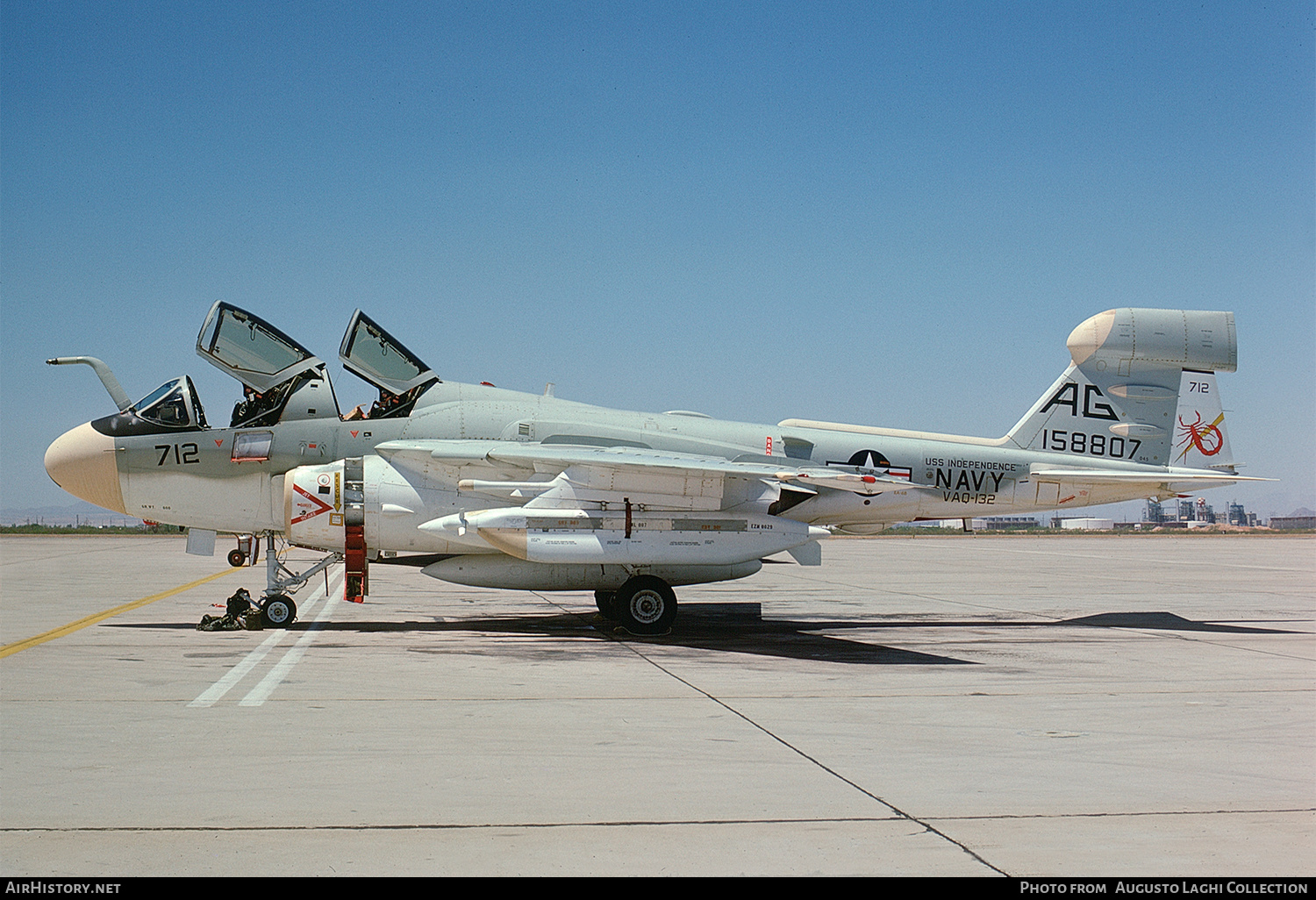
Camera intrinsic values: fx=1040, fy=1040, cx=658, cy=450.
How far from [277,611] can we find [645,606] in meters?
4.51

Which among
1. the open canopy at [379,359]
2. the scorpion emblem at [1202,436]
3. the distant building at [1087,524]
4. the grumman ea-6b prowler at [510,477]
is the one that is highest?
the open canopy at [379,359]

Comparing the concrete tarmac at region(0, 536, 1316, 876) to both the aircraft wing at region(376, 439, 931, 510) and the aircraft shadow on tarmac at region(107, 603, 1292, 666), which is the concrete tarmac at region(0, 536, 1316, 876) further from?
the aircraft wing at region(376, 439, 931, 510)

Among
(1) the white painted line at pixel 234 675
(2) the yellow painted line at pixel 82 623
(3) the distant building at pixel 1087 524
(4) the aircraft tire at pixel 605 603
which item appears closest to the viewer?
(1) the white painted line at pixel 234 675

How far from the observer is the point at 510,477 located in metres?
13.0

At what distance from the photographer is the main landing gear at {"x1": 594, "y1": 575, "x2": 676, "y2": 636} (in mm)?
12805

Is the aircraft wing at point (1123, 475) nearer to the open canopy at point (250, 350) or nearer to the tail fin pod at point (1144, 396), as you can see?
the tail fin pod at point (1144, 396)

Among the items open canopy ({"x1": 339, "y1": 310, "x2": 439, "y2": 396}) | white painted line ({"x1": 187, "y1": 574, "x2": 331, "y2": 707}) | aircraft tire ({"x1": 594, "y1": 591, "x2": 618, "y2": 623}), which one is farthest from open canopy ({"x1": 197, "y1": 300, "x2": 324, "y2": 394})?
aircraft tire ({"x1": 594, "y1": 591, "x2": 618, "y2": 623})

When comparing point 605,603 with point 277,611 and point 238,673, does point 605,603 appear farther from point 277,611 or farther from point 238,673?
point 238,673

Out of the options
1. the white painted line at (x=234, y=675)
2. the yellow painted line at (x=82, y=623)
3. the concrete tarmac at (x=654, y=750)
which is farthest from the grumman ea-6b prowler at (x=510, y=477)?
the yellow painted line at (x=82, y=623)

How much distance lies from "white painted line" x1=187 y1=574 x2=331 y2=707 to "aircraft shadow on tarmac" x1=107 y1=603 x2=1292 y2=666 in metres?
1.31

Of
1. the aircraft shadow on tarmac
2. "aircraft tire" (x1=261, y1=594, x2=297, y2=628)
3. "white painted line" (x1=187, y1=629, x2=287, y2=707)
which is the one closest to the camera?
"white painted line" (x1=187, y1=629, x2=287, y2=707)

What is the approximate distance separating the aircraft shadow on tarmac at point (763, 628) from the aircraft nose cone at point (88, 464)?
1.69m

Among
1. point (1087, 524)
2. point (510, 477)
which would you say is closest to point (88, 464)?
point (510, 477)

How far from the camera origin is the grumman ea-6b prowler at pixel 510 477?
12.4 m
